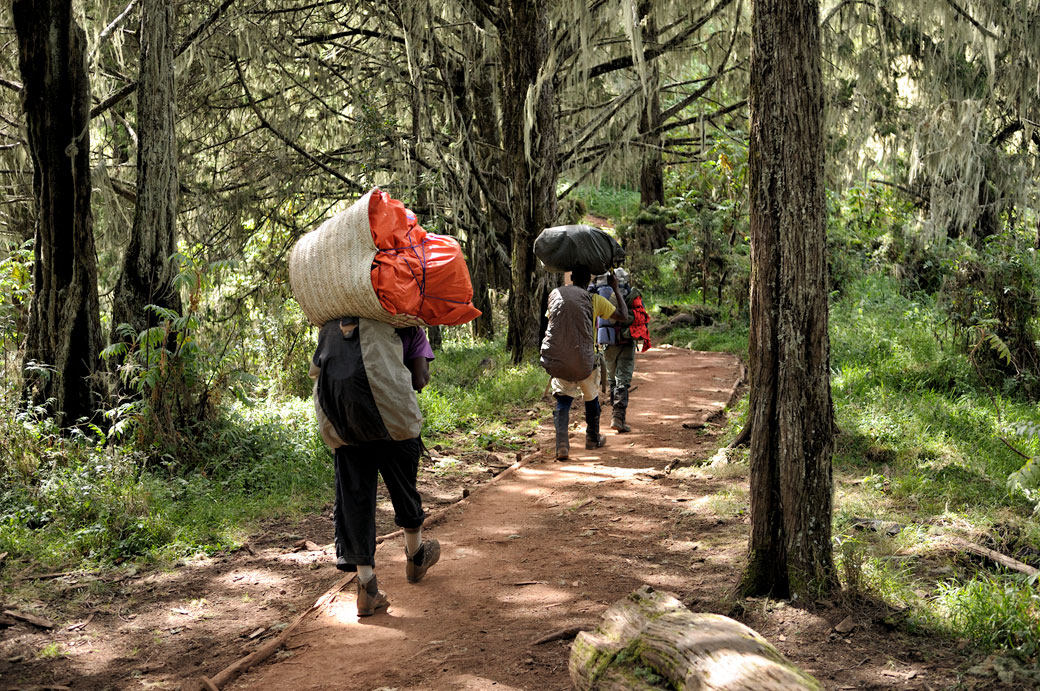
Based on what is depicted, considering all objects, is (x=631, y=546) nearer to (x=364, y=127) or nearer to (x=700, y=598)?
(x=700, y=598)

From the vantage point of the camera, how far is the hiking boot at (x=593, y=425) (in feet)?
26.7

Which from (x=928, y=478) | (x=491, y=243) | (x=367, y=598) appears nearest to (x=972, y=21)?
(x=491, y=243)

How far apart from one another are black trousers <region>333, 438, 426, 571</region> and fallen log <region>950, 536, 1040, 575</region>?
3.23 m

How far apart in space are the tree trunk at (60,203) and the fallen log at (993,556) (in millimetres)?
6953

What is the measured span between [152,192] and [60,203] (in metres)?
0.82

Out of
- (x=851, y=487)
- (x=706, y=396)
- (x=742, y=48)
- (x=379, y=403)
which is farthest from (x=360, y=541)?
(x=742, y=48)

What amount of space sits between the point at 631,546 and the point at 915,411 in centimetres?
375

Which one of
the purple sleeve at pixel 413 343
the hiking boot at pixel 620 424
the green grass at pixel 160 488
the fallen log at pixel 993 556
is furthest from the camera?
the hiking boot at pixel 620 424

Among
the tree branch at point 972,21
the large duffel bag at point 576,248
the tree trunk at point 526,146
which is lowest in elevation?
the large duffel bag at point 576,248

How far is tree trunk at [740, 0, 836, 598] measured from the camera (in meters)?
4.11

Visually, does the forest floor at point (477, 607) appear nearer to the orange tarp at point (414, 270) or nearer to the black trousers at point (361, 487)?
the black trousers at point (361, 487)

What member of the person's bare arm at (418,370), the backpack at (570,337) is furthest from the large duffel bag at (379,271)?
the backpack at (570,337)

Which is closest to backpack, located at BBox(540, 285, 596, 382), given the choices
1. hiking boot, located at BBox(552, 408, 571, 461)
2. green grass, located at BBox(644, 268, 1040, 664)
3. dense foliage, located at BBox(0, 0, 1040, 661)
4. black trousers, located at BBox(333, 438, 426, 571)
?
hiking boot, located at BBox(552, 408, 571, 461)

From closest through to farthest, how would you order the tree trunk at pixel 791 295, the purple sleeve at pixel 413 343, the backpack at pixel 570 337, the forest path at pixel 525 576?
the forest path at pixel 525 576 → the tree trunk at pixel 791 295 → the purple sleeve at pixel 413 343 → the backpack at pixel 570 337
